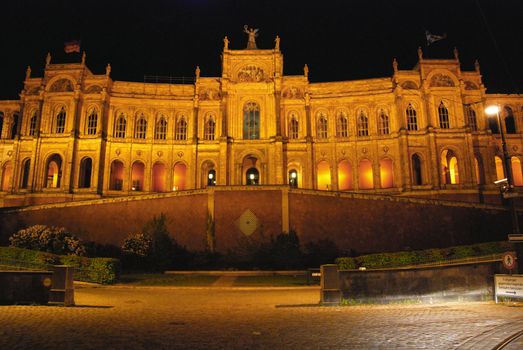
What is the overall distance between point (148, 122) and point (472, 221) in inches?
1414

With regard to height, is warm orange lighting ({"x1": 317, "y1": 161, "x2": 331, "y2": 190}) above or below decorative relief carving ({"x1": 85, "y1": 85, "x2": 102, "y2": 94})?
below

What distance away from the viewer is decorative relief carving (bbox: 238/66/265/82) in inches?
Result: 1877

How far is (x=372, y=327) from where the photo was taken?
1059 centimetres

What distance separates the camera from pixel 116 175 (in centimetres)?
4847

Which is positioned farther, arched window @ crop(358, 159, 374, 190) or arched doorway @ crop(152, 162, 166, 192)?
arched doorway @ crop(152, 162, 166, 192)

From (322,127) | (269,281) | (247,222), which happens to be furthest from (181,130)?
(269,281)

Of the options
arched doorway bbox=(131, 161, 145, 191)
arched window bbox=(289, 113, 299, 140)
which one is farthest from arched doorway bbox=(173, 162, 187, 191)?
arched window bbox=(289, 113, 299, 140)

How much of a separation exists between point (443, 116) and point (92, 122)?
134ft

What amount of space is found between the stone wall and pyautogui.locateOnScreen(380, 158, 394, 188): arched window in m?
13.4

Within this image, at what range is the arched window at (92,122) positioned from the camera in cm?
4694

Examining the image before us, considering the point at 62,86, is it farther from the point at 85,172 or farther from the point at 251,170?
the point at 251,170

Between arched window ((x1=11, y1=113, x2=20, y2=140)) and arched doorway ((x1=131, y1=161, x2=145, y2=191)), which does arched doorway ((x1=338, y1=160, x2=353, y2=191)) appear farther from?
arched window ((x1=11, y1=113, x2=20, y2=140))

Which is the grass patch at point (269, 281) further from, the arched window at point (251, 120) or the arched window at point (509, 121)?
the arched window at point (509, 121)

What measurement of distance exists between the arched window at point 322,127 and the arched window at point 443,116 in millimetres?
13003
